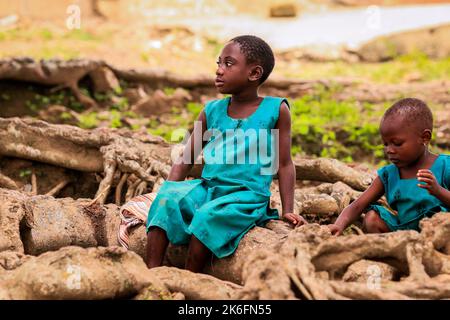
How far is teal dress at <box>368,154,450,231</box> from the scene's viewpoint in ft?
13.6

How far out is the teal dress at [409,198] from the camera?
4.15 m

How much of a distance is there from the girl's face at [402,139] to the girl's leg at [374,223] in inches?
13.5

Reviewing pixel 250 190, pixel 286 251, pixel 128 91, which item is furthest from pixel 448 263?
pixel 128 91

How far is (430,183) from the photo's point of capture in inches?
152

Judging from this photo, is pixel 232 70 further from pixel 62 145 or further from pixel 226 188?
pixel 62 145

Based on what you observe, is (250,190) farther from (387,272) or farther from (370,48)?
(370,48)

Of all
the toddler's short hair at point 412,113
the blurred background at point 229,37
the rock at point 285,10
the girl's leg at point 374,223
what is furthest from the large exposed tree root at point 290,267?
the rock at point 285,10

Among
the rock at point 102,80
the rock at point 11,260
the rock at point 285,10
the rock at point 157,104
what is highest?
the rock at point 285,10

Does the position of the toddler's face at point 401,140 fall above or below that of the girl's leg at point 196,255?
above

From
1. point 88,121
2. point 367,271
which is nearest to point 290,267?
point 367,271

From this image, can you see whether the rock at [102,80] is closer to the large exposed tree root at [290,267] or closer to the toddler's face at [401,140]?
the large exposed tree root at [290,267]

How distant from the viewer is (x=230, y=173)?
4363 mm

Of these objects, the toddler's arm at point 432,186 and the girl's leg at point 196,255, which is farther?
the girl's leg at point 196,255

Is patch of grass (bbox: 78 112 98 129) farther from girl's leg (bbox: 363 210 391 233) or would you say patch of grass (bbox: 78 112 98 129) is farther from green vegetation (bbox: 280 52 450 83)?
girl's leg (bbox: 363 210 391 233)
